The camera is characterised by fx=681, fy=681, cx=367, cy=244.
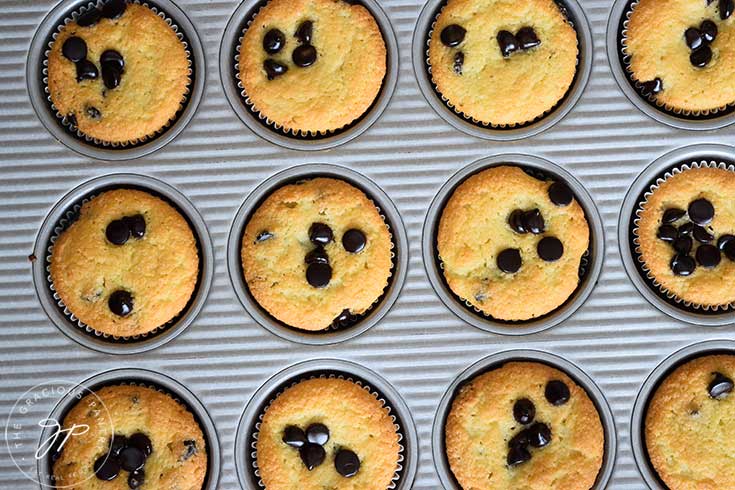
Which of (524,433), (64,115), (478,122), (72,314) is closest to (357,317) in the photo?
(524,433)

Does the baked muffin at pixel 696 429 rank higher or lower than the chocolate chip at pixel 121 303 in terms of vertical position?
lower

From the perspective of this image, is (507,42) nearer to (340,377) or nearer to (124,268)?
(340,377)

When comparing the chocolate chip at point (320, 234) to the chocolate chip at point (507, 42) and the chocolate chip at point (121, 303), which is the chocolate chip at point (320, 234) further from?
the chocolate chip at point (507, 42)

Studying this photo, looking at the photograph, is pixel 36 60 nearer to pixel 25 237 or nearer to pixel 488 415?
pixel 25 237

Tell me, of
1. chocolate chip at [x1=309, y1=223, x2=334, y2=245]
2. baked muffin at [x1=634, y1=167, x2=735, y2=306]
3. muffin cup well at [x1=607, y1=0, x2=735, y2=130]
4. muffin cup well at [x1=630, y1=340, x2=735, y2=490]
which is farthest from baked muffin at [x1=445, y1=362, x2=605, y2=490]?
muffin cup well at [x1=607, y1=0, x2=735, y2=130]

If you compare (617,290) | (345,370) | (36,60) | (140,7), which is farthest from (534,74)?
(36,60)

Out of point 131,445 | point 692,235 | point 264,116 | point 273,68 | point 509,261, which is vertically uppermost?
point 273,68

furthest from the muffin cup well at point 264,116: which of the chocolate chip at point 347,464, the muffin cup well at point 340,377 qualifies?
the chocolate chip at point 347,464
